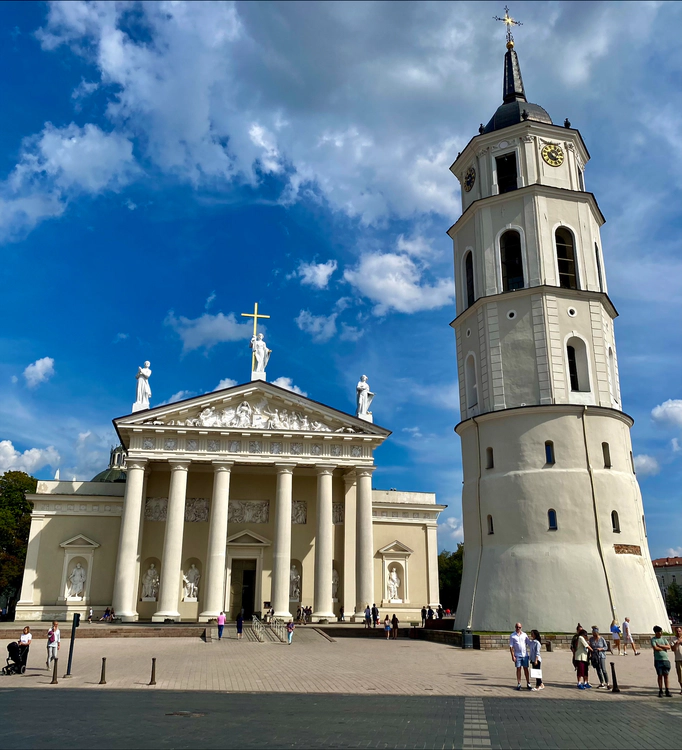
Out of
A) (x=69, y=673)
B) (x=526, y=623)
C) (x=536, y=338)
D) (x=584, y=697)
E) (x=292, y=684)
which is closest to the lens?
(x=584, y=697)

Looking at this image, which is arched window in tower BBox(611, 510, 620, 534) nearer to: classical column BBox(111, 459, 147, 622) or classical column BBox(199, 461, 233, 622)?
classical column BBox(199, 461, 233, 622)

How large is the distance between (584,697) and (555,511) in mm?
13810

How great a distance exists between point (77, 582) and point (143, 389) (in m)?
13.3

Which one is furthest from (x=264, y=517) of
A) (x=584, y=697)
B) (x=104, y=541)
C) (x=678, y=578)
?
(x=678, y=578)

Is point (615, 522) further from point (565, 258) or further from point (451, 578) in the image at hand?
point (451, 578)

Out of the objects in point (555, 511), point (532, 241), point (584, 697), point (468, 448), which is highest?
point (532, 241)

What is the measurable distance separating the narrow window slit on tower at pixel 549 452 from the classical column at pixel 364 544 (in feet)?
47.5

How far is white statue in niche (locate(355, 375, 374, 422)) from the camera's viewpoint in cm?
4521

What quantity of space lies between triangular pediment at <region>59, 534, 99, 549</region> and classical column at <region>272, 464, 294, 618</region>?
13.3m

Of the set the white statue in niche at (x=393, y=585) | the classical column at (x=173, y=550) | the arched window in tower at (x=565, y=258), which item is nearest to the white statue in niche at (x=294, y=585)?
the classical column at (x=173, y=550)

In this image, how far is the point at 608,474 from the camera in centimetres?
2936

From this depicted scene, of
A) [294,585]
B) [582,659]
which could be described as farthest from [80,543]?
[582,659]

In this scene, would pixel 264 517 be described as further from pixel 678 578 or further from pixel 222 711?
pixel 678 578

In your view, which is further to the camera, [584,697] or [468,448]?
[468,448]
